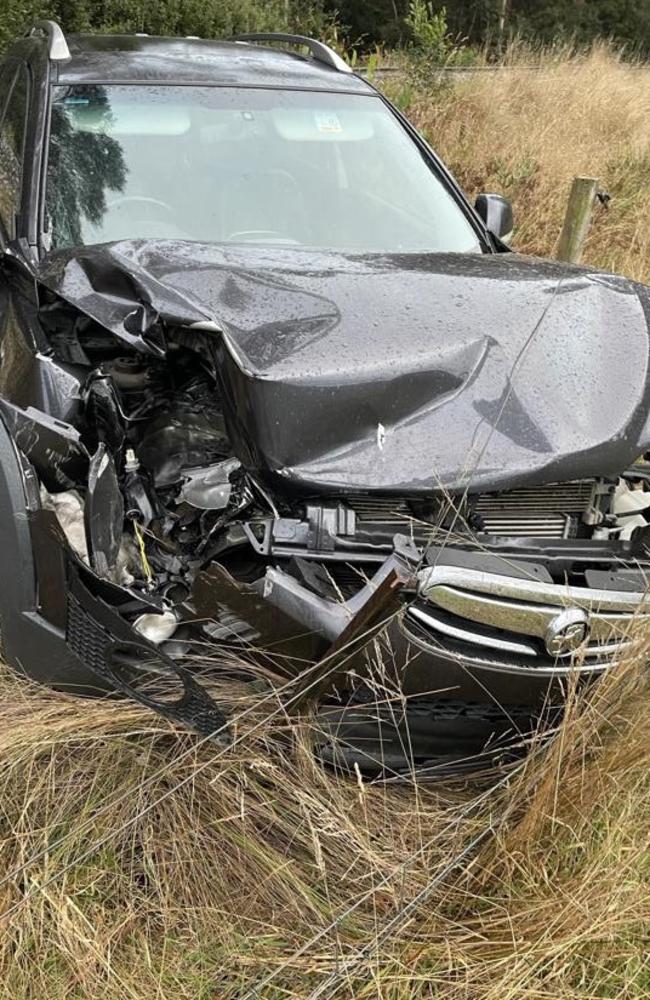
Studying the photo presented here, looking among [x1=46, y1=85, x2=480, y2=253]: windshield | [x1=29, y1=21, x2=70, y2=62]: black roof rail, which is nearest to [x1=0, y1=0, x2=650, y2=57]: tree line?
[x1=29, y1=21, x2=70, y2=62]: black roof rail

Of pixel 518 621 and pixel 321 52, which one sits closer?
pixel 518 621

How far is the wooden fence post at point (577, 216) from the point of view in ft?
17.8

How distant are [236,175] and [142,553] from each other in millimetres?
1658

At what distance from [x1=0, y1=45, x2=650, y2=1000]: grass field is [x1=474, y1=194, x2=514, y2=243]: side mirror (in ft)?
6.80

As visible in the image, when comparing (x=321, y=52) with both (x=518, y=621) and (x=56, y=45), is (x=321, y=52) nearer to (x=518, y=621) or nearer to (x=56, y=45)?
(x=56, y=45)

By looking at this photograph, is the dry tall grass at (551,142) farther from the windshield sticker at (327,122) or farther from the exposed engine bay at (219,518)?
the exposed engine bay at (219,518)

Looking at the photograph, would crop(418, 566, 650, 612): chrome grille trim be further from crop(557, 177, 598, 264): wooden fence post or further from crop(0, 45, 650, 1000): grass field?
crop(557, 177, 598, 264): wooden fence post

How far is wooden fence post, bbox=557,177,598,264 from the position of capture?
17.8ft

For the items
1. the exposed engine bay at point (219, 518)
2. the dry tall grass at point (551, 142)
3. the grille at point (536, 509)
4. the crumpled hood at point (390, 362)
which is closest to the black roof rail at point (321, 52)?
the crumpled hood at point (390, 362)

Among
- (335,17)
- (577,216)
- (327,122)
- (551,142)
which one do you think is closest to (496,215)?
(327,122)

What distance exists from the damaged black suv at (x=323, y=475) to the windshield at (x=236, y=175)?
25 centimetres

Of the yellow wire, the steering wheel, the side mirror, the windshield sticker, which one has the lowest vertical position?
the yellow wire

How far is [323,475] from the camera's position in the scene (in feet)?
6.28

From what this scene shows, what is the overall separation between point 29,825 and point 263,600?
0.82m
